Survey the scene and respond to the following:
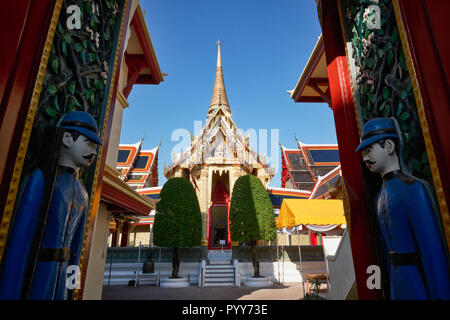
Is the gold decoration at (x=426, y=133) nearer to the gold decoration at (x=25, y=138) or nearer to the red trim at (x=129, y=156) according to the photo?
the gold decoration at (x=25, y=138)

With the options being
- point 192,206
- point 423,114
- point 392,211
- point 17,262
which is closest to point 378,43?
point 423,114

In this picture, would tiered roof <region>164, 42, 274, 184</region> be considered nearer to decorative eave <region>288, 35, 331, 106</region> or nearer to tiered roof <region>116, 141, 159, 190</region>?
tiered roof <region>116, 141, 159, 190</region>

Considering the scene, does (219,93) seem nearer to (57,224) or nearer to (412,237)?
(57,224)

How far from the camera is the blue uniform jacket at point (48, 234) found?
158 centimetres

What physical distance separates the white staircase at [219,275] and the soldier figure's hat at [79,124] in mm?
9977

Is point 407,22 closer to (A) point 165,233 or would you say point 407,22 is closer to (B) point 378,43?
(B) point 378,43

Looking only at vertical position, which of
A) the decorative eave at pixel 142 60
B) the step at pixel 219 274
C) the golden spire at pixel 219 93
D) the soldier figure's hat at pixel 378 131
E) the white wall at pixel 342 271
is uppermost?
the golden spire at pixel 219 93

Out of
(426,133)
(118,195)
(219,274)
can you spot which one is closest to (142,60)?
(118,195)

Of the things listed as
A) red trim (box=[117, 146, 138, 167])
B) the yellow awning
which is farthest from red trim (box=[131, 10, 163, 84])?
red trim (box=[117, 146, 138, 167])

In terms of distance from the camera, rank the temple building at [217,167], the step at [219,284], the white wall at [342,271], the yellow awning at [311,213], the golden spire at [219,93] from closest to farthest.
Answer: the white wall at [342,271] → the yellow awning at [311,213] → the step at [219,284] → the temple building at [217,167] → the golden spire at [219,93]

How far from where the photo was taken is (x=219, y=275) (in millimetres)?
11016

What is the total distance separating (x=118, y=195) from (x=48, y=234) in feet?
9.07

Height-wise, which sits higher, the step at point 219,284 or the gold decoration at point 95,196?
the gold decoration at point 95,196

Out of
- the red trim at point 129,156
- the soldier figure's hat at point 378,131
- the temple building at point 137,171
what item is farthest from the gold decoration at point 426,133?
the red trim at point 129,156
